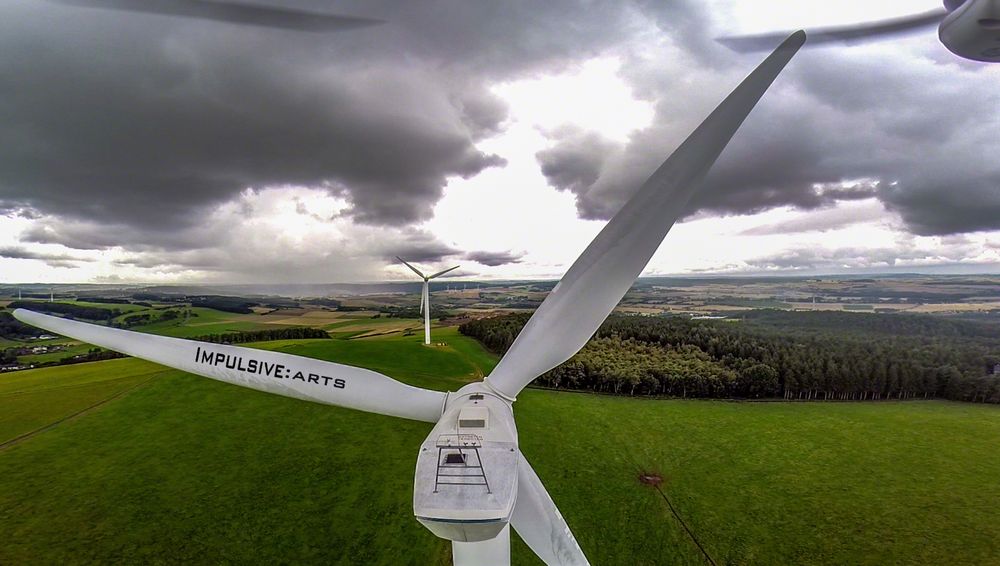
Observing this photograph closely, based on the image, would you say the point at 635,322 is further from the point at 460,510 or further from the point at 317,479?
the point at 460,510

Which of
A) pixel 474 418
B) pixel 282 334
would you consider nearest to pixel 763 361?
pixel 474 418

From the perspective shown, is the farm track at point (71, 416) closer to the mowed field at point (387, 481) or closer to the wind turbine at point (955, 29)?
the mowed field at point (387, 481)

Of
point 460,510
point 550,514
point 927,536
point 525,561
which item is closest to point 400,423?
point 525,561

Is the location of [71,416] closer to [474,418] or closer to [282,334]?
[282,334]

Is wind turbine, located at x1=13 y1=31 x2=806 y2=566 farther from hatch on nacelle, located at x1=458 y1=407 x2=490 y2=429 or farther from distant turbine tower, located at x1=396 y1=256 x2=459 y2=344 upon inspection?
distant turbine tower, located at x1=396 y1=256 x2=459 y2=344

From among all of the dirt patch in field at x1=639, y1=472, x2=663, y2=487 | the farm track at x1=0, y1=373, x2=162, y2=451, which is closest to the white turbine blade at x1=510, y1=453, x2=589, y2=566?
the dirt patch in field at x1=639, y1=472, x2=663, y2=487

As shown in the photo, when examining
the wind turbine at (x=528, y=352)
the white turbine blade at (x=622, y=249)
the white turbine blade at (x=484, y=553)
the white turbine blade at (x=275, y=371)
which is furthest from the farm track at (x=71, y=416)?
the white turbine blade at (x=622, y=249)
